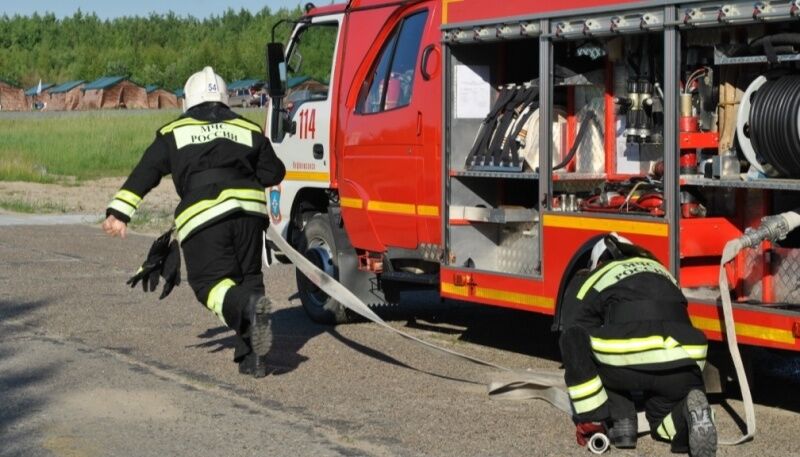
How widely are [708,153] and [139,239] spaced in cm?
1191

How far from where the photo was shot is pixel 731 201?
7852 millimetres

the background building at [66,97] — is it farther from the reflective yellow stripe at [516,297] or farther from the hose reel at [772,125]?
the hose reel at [772,125]

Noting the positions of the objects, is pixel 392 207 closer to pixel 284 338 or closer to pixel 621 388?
pixel 284 338

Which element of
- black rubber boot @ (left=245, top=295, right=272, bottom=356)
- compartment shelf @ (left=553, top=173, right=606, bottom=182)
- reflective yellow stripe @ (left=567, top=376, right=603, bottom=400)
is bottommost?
reflective yellow stripe @ (left=567, top=376, right=603, bottom=400)

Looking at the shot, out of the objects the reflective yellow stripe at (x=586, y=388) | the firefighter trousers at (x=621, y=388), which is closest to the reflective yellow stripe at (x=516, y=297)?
the firefighter trousers at (x=621, y=388)

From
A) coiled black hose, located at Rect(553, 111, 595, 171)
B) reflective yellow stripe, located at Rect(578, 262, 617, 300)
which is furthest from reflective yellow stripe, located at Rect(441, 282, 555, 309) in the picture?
reflective yellow stripe, located at Rect(578, 262, 617, 300)

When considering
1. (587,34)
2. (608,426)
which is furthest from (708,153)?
(608,426)

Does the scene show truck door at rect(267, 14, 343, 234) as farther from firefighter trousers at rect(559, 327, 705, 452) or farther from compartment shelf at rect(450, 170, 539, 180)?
firefighter trousers at rect(559, 327, 705, 452)

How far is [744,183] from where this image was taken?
7.30 meters

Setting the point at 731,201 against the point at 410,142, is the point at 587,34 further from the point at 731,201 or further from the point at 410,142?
the point at 410,142

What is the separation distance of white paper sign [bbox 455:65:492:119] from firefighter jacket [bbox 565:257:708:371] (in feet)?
9.01

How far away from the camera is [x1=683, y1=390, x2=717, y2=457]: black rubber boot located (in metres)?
6.35

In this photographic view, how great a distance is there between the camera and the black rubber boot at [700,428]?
6.35 metres

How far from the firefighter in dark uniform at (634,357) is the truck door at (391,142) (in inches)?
115
